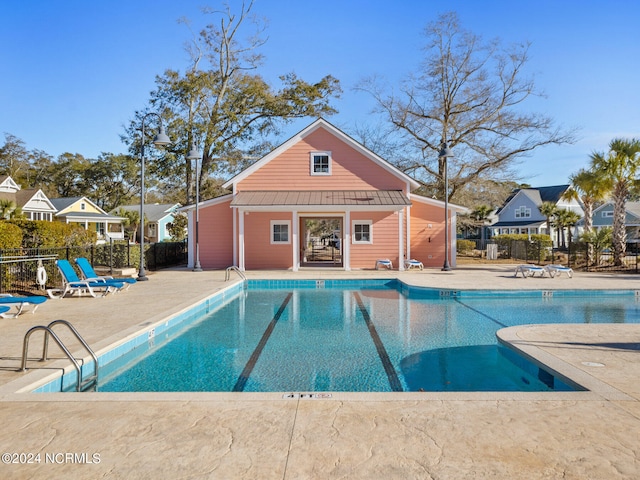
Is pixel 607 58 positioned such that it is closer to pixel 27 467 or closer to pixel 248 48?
pixel 27 467

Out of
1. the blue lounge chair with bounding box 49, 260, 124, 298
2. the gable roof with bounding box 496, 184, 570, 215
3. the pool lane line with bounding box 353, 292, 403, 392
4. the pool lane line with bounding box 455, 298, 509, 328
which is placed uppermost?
the gable roof with bounding box 496, 184, 570, 215

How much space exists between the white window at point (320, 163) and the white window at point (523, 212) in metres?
34.0

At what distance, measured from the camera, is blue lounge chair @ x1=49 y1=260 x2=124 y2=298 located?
10.9 m

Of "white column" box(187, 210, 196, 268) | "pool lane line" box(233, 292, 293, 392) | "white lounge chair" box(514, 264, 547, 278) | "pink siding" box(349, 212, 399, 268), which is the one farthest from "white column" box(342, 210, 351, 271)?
"pool lane line" box(233, 292, 293, 392)

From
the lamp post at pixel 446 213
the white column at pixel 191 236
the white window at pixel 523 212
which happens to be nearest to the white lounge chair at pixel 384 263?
the lamp post at pixel 446 213

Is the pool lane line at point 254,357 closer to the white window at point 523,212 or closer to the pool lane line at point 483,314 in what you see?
the pool lane line at point 483,314

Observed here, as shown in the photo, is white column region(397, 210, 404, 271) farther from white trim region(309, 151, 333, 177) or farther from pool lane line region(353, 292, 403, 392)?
pool lane line region(353, 292, 403, 392)

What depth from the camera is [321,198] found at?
18.8 meters

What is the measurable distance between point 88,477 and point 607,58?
14.9m

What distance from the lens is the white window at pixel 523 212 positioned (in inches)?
1809

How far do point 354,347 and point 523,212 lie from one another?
45.1 meters

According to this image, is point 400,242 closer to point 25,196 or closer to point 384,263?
point 384,263

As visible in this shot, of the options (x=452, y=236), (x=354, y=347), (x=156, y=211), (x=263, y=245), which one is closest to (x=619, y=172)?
(x=452, y=236)

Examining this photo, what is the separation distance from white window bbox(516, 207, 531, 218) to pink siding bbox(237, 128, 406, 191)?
3188 centimetres
